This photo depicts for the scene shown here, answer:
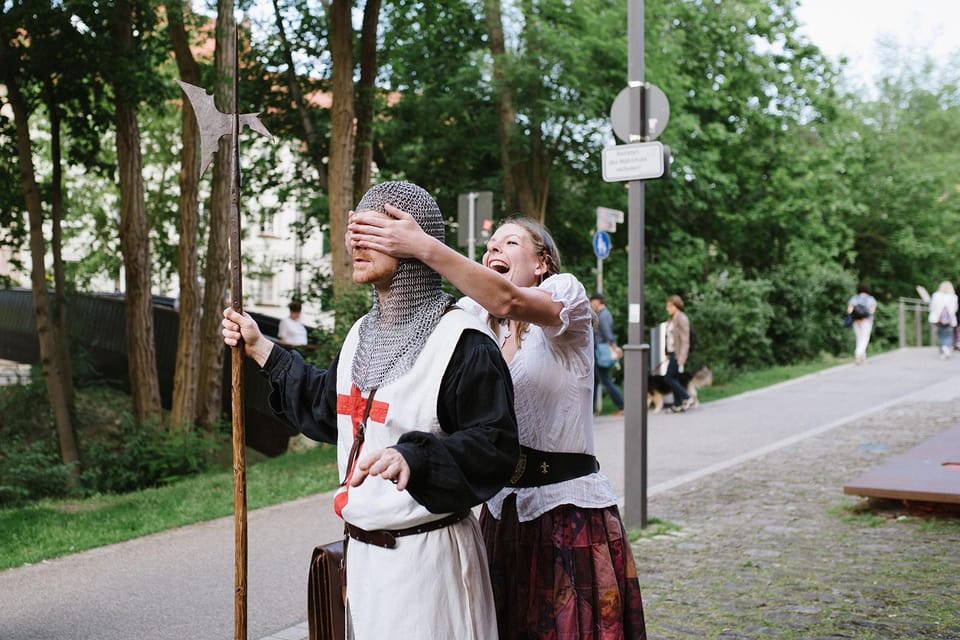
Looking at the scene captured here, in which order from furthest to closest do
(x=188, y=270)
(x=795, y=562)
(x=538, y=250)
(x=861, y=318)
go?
1. (x=861, y=318)
2. (x=188, y=270)
3. (x=795, y=562)
4. (x=538, y=250)

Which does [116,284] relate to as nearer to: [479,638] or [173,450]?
[173,450]

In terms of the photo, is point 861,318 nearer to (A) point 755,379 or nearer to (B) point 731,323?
(A) point 755,379

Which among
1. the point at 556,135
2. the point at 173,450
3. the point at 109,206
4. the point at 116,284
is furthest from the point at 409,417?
the point at 116,284

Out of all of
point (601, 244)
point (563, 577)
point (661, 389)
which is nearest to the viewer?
point (563, 577)

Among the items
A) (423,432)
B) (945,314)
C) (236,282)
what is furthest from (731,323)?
(423,432)

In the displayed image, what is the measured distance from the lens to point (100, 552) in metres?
7.17

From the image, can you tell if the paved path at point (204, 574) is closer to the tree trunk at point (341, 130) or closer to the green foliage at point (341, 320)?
the green foliage at point (341, 320)

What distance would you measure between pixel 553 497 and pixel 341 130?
11461 millimetres

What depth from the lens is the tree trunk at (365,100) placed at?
15.4 m

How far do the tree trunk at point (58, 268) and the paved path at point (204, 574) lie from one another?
304 inches

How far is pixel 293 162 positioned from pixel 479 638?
18.2 metres

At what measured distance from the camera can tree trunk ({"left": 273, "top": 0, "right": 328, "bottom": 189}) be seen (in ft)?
57.2

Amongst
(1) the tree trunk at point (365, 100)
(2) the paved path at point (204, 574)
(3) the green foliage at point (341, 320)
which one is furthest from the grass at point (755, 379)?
(1) the tree trunk at point (365, 100)

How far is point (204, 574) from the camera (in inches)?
255
